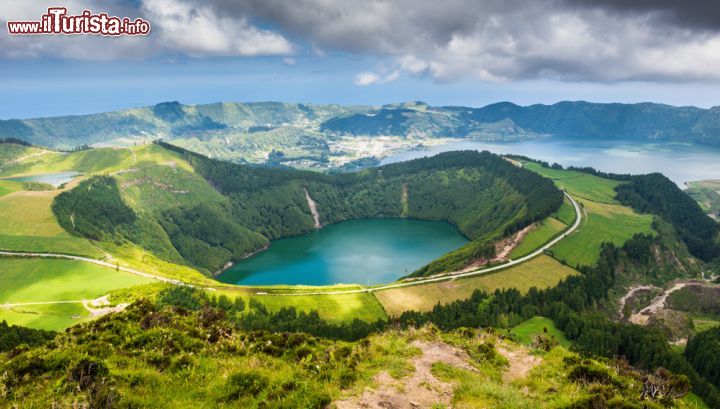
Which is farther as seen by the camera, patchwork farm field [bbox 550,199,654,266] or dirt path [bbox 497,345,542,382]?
patchwork farm field [bbox 550,199,654,266]

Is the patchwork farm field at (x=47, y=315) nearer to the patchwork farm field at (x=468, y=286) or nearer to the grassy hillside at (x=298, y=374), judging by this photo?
the patchwork farm field at (x=468, y=286)

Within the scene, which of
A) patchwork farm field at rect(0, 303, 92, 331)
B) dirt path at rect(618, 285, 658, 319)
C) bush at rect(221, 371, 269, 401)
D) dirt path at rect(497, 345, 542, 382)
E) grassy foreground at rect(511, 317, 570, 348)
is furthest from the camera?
dirt path at rect(618, 285, 658, 319)

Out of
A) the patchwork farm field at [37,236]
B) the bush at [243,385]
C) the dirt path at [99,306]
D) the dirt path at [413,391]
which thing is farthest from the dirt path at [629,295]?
the patchwork farm field at [37,236]

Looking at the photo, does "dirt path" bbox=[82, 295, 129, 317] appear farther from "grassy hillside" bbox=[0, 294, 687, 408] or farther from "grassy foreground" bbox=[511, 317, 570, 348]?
"grassy foreground" bbox=[511, 317, 570, 348]

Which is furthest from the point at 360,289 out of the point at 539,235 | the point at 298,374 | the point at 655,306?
the point at 298,374

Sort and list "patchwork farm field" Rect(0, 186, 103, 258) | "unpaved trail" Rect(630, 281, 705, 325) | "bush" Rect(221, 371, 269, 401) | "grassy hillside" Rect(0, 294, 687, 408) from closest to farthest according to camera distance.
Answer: "grassy hillside" Rect(0, 294, 687, 408) → "bush" Rect(221, 371, 269, 401) → "unpaved trail" Rect(630, 281, 705, 325) → "patchwork farm field" Rect(0, 186, 103, 258)

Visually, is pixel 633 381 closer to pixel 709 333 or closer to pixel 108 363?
pixel 108 363

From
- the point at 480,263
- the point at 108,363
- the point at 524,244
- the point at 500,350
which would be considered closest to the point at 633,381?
the point at 500,350

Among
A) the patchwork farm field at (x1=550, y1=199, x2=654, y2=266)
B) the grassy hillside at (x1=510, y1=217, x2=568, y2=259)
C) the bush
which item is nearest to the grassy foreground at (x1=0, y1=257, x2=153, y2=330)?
the bush
